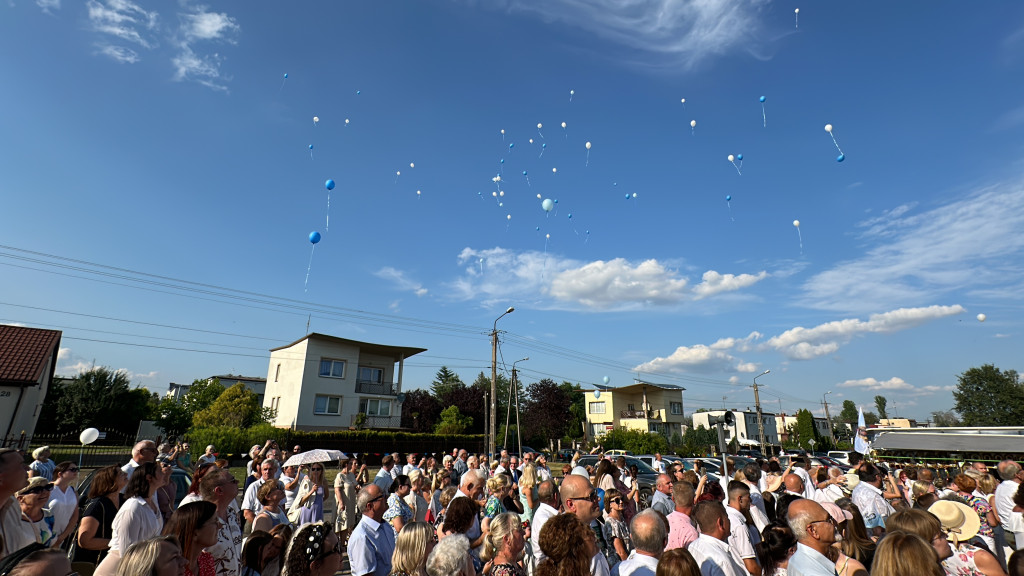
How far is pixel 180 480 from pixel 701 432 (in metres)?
56.2

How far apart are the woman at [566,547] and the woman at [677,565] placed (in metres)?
0.51

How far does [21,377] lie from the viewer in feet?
65.7

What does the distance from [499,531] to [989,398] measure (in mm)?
83884

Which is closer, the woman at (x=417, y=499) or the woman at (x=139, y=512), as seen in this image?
the woman at (x=139, y=512)

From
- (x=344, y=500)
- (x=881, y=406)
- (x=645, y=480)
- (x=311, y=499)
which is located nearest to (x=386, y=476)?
(x=344, y=500)

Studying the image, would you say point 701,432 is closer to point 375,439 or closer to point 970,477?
point 375,439

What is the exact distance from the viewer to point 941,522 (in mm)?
4219

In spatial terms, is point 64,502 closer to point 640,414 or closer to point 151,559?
point 151,559

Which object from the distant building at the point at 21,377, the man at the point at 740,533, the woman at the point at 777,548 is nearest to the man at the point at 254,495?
the man at the point at 740,533

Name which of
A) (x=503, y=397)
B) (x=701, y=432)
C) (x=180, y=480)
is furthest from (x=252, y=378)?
(x=180, y=480)

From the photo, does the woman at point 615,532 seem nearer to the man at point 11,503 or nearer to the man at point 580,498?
the man at point 580,498

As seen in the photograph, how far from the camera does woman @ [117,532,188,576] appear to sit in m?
2.43

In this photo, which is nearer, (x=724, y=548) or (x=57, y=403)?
(x=724, y=548)

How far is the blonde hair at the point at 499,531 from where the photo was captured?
3.59 metres
